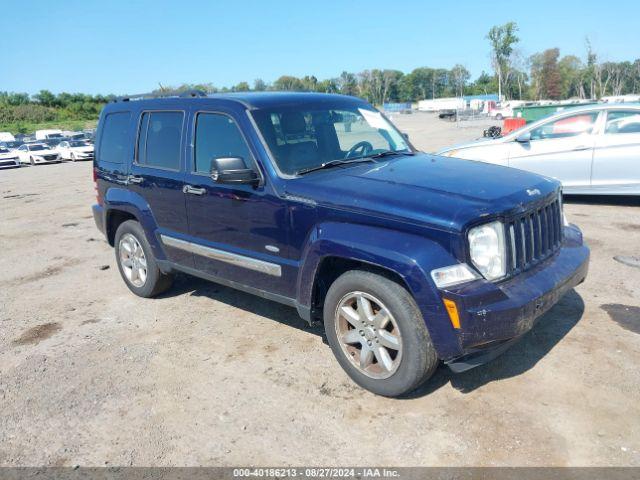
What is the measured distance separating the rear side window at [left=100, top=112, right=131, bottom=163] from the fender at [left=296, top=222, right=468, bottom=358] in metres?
3.15

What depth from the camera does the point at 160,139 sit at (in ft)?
16.9

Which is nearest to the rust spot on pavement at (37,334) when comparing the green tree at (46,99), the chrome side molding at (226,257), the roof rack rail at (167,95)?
the chrome side molding at (226,257)

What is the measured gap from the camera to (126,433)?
3.44 metres

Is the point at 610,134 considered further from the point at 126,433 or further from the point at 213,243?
the point at 126,433

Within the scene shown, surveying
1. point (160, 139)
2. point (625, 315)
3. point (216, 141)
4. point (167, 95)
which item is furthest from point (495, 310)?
point (167, 95)

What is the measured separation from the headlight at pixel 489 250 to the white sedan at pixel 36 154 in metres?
31.0

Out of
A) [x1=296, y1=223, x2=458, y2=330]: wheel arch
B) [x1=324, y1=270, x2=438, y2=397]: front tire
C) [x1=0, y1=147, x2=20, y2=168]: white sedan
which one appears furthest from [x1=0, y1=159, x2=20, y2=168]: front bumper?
[x1=324, y1=270, x2=438, y2=397]: front tire

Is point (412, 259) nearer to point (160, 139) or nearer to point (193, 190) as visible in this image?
point (193, 190)

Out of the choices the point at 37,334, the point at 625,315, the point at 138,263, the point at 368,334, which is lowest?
the point at 625,315

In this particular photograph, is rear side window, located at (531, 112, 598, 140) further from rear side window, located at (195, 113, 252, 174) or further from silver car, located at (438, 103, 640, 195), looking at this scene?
rear side window, located at (195, 113, 252, 174)

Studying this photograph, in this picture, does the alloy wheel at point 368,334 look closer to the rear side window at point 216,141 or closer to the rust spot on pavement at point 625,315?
the rear side window at point 216,141

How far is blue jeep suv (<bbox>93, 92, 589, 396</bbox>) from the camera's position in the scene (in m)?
3.21

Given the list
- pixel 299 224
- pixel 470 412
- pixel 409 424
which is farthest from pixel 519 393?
pixel 299 224

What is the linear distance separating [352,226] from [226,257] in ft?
4.73
